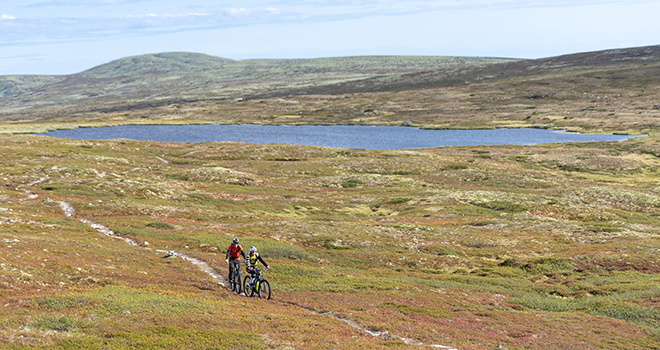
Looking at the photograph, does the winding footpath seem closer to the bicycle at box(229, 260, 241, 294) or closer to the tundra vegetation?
the tundra vegetation

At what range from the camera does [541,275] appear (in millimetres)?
38688

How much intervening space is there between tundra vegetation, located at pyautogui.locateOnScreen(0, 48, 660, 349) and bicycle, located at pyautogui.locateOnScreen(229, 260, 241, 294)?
2.10 ft

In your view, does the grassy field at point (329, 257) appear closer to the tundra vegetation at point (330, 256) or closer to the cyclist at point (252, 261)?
the tundra vegetation at point (330, 256)

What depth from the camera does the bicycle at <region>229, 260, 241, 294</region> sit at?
27.1m

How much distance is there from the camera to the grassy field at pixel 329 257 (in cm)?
2020

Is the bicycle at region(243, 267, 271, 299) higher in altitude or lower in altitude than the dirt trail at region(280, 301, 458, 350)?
higher

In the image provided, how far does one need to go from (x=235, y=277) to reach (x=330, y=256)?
1505cm

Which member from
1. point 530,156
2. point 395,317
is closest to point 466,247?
point 395,317

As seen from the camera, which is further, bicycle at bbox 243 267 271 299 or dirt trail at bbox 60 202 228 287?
dirt trail at bbox 60 202 228 287

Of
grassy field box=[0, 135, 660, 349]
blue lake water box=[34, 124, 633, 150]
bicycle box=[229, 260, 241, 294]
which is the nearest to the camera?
grassy field box=[0, 135, 660, 349]

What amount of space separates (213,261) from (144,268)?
5.74 meters

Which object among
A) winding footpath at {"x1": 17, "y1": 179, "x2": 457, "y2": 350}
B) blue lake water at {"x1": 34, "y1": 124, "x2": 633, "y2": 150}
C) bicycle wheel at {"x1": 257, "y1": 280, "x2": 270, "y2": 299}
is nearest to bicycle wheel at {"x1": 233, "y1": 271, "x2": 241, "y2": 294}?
bicycle wheel at {"x1": 257, "y1": 280, "x2": 270, "y2": 299}

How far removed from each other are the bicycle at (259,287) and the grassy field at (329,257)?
0.62 meters

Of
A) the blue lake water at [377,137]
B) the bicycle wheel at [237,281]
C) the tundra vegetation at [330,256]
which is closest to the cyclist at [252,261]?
the bicycle wheel at [237,281]
